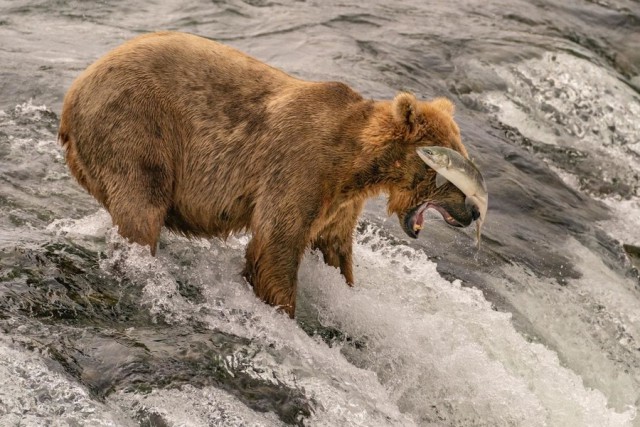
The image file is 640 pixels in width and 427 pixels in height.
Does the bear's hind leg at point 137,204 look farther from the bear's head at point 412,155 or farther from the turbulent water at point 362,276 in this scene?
the bear's head at point 412,155

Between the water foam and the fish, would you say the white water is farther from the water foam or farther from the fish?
the fish

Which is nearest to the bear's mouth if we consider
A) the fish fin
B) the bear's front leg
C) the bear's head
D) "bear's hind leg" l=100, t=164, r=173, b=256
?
the bear's head

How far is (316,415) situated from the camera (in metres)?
5.04

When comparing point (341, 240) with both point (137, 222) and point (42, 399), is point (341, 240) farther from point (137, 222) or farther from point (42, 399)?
point (42, 399)

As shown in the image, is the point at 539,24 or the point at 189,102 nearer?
the point at 189,102

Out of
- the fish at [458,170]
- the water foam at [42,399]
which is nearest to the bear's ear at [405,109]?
the fish at [458,170]

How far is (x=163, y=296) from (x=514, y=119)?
582 cm

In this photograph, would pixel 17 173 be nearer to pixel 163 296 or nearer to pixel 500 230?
pixel 163 296

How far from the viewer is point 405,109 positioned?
18.3 ft

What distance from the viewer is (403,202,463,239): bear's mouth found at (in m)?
5.69

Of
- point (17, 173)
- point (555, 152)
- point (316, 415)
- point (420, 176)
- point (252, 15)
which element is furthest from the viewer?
point (252, 15)

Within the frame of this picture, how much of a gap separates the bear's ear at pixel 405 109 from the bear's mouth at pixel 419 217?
0.46 metres

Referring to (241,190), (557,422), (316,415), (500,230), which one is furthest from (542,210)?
(316,415)

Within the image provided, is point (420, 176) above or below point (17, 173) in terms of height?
above
